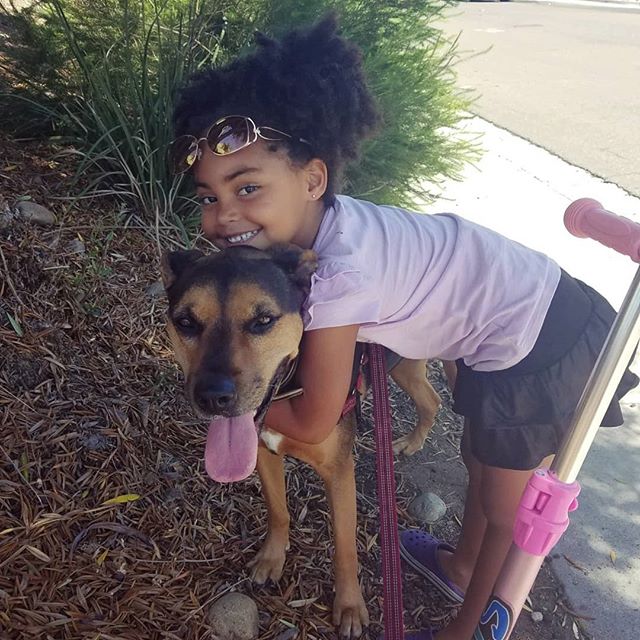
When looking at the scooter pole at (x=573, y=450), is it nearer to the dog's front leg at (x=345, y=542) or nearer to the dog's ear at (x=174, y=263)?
the dog's front leg at (x=345, y=542)

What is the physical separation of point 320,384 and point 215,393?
41 centimetres

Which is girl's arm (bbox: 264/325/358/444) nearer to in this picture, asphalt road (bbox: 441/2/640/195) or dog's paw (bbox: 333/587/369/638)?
dog's paw (bbox: 333/587/369/638)

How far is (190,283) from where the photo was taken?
2.39m

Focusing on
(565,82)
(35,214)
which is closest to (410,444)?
(35,214)

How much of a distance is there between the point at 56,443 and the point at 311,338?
1.43 metres

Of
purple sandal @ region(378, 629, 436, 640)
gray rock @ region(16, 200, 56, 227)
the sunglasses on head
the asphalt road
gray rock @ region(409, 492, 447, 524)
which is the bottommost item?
the asphalt road

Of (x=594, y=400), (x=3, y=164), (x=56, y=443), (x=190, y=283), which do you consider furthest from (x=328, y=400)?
(x=3, y=164)

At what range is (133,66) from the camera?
Answer: 4.75m

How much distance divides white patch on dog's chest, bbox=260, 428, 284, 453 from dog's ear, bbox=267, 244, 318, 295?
587 mm

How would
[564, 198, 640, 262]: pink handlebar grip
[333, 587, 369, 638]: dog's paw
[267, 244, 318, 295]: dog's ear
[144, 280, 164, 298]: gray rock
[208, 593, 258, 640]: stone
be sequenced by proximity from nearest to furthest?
1. [564, 198, 640, 262]: pink handlebar grip
2. [267, 244, 318, 295]: dog's ear
3. [208, 593, 258, 640]: stone
4. [333, 587, 369, 638]: dog's paw
5. [144, 280, 164, 298]: gray rock

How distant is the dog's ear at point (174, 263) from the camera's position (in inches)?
101

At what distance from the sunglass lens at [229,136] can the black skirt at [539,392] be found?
1.23 metres

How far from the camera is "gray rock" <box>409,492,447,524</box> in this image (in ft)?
11.4

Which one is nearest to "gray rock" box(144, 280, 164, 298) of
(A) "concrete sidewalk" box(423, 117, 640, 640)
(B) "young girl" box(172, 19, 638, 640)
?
(B) "young girl" box(172, 19, 638, 640)
